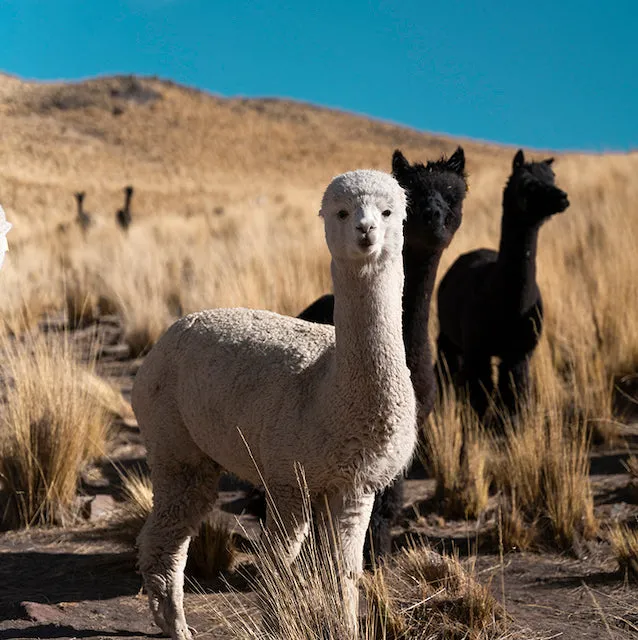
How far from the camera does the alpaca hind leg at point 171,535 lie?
3.60 metres

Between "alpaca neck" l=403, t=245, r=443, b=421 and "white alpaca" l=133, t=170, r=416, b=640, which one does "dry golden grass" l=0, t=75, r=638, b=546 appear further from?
"white alpaca" l=133, t=170, r=416, b=640

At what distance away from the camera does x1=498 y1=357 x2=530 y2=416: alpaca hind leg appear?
5.86m

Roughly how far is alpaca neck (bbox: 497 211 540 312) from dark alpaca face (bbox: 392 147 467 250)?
1518mm

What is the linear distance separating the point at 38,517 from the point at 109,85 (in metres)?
72.0

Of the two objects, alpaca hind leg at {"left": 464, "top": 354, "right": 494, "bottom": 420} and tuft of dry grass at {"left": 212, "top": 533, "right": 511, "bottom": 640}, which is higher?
alpaca hind leg at {"left": 464, "top": 354, "right": 494, "bottom": 420}

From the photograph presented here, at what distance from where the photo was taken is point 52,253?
712 inches

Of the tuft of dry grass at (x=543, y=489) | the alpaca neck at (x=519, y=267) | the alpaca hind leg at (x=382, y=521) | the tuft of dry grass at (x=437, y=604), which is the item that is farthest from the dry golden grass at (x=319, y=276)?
the tuft of dry grass at (x=437, y=604)

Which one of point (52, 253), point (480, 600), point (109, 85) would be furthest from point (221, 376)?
point (109, 85)

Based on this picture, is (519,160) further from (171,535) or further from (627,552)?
(171,535)

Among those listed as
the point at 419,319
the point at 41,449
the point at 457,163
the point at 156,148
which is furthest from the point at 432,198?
the point at 156,148

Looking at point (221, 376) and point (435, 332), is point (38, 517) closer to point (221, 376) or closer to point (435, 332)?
point (221, 376)

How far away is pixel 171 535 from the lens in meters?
3.60

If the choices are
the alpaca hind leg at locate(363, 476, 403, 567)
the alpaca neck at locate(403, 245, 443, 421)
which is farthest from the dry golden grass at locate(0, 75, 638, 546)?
the alpaca neck at locate(403, 245, 443, 421)

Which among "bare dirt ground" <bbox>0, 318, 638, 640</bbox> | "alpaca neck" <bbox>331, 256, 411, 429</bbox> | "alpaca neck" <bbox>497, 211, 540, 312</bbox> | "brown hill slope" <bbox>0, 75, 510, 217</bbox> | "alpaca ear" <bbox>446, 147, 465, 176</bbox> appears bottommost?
"bare dirt ground" <bbox>0, 318, 638, 640</bbox>
